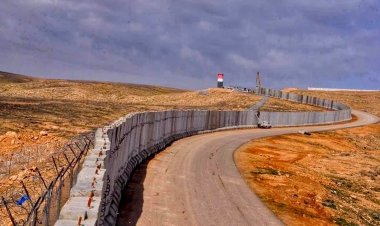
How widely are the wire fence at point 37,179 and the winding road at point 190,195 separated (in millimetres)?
2699

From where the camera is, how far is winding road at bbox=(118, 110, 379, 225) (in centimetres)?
1703

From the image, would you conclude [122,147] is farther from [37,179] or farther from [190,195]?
[37,179]

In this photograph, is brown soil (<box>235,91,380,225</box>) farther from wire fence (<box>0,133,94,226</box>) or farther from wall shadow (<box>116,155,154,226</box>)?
wire fence (<box>0,133,94,226</box>)

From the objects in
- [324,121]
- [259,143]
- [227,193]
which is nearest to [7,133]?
[227,193]

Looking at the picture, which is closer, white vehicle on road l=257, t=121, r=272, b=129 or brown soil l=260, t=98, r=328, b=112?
white vehicle on road l=257, t=121, r=272, b=129

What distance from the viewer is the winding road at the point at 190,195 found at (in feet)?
55.9

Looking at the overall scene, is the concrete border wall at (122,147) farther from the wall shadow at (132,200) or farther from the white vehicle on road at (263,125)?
the white vehicle on road at (263,125)

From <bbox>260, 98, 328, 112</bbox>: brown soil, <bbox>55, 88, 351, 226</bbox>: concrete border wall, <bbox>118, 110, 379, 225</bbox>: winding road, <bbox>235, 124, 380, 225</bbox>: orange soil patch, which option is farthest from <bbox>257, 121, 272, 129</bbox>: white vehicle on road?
<bbox>118, 110, 379, 225</bbox>: winding road

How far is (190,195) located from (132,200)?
292 cm

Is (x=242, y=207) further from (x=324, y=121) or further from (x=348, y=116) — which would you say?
(x=348, y=116)

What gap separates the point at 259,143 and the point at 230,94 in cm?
6488

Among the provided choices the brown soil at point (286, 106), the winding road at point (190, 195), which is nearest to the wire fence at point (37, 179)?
the winding road at point (190, 195)

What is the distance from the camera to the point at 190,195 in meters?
20.4

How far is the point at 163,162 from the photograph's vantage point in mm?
27438
